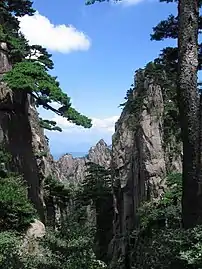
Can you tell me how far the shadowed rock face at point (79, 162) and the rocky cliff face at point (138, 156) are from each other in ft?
57.0

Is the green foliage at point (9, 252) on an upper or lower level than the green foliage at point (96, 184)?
lower

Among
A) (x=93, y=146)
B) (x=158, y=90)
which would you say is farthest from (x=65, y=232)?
(x=93, y=146)

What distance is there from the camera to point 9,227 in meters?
10.4

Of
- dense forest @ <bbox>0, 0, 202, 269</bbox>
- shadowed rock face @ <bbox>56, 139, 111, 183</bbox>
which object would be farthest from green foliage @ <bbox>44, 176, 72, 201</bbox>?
shadowed rock face @ <bbox>56, 139, 111, 183</bbox>

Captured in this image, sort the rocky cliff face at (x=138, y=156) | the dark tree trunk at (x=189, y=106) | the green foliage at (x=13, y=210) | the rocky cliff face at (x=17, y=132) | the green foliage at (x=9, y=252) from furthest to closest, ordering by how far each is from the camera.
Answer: the rocky cliff face at (x=138, y=156) → the rocky cliff face at (x=17, y=132) → the green foliage at (x=13, y=210) → the green foliage at (x=9, y=252) → the dark tree trunk at (x=189, y=106)

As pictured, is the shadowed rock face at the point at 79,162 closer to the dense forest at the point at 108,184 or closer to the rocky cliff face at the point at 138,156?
the dense forest at the point at 108,184

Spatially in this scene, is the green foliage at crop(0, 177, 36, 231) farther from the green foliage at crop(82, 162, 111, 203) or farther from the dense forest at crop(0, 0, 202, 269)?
the green foliage at crop(82, 162, 111, 203)

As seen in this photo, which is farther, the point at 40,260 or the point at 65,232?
the point at 65,232

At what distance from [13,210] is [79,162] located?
101 feet

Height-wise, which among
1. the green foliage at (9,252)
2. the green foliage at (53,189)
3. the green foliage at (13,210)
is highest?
the green foliage at (53,189)

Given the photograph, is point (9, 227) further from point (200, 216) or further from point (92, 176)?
point (92, 176)

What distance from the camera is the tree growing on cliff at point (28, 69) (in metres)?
12.0

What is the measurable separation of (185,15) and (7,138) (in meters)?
9.05

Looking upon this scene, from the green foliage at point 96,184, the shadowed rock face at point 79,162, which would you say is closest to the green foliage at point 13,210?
the green foliage at point 96,184
